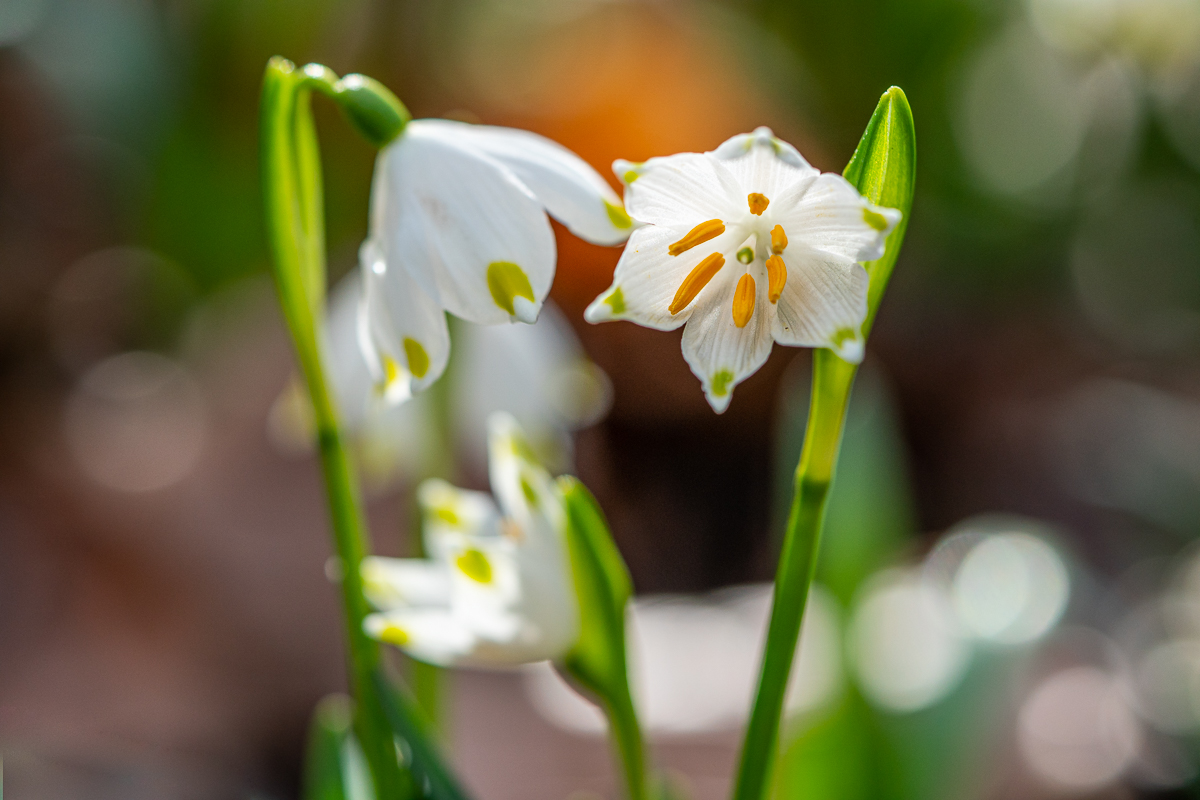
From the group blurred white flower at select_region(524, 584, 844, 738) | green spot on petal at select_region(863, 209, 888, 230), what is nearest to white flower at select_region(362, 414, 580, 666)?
green spot on petal at select_region(863, 209, 888, 230)

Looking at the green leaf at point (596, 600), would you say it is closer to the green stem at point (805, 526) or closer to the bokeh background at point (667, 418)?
the green stem at point (805, 526)

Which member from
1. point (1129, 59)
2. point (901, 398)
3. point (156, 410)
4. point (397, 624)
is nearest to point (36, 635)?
point (156, 410)

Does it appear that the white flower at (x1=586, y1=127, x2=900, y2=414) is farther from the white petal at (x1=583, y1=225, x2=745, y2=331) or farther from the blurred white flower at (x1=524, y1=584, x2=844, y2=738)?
the blurred white flower at (x1=524, y1=584, x2=844, y2=738)

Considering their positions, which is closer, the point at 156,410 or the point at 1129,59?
the point at 156,410

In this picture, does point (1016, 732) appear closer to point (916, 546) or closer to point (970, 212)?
point (916, 546)

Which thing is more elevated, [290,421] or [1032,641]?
[290,421]

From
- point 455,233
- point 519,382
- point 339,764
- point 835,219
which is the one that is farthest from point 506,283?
point 519,382

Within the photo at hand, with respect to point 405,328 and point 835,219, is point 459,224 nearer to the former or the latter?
point 405,328
